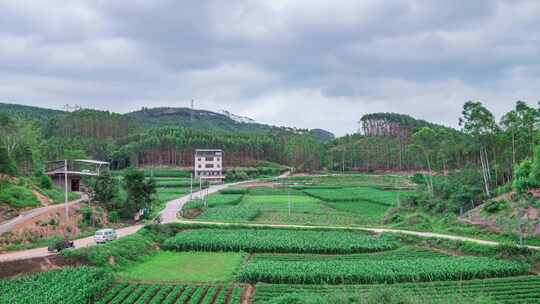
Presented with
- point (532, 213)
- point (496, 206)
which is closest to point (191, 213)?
point (496, 206)

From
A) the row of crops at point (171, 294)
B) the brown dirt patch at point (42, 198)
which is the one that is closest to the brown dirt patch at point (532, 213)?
the row of crops at point (171, 294)

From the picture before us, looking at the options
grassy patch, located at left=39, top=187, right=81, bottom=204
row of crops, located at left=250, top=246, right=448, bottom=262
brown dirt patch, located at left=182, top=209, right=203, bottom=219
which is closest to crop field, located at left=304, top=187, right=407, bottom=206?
brown dirt patch, located at left=182, top=209, right=203, bottom=219

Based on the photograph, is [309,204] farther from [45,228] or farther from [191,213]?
[45,228]

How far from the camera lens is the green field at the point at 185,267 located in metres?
28.9

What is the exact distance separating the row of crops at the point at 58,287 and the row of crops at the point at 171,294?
877 mm

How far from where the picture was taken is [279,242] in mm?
37812

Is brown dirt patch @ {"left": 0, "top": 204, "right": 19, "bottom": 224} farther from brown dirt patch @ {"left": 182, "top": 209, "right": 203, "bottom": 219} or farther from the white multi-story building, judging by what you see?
the white multi-story building

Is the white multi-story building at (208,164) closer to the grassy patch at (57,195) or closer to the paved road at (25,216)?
the grassy patch at (57,195)

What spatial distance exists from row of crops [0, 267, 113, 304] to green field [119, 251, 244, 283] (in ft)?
8.36

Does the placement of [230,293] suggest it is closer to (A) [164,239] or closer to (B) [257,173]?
(A) [164,239]

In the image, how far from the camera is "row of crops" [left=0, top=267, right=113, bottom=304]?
2272cm

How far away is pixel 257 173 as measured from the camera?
120m

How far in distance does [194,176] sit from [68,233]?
234 ft

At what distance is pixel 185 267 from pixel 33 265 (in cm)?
973
